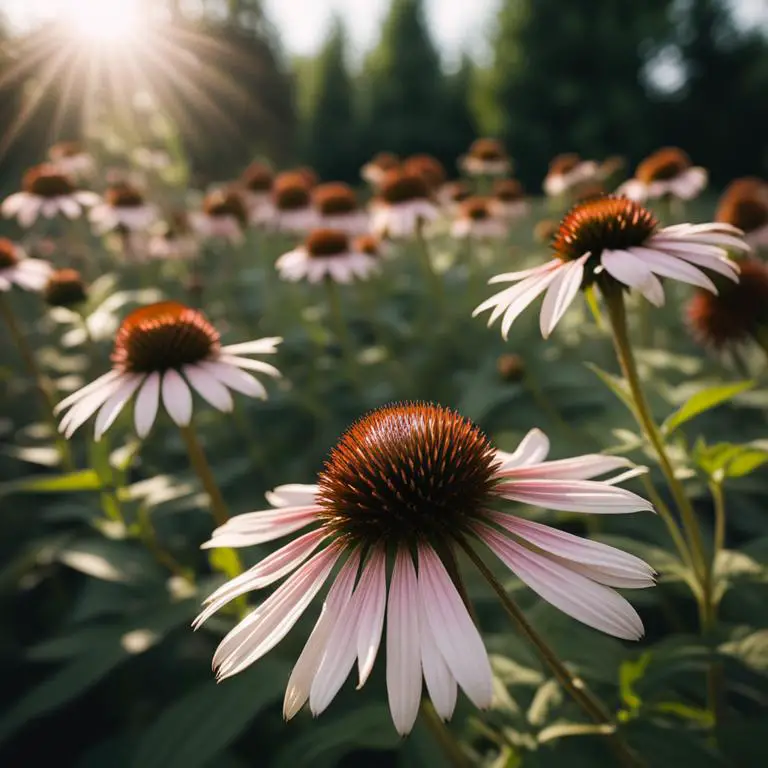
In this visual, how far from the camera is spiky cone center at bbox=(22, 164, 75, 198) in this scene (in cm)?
338

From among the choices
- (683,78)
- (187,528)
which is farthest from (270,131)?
(187,528)

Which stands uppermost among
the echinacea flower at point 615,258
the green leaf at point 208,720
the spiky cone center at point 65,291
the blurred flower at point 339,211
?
the blurred flower at point 339,211

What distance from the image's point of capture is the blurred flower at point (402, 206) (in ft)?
11.4

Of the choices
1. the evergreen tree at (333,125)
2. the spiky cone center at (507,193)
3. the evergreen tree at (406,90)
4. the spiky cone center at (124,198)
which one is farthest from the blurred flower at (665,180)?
the evergreen tree at (333,125)

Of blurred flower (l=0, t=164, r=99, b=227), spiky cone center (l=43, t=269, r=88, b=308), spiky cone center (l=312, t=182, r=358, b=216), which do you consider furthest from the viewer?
spiky cone center (l=312, t=182, r=358, b=216)

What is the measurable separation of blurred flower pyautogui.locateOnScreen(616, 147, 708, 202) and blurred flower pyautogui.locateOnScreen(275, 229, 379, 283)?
1414 mm

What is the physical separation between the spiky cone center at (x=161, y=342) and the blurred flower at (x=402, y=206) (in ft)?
6.36

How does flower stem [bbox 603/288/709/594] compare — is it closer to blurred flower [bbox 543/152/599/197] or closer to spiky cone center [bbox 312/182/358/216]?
spiky cone center [bbox 312/182/358/216]

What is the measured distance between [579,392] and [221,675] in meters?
2.29

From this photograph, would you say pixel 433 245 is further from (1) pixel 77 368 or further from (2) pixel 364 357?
(1) pixel 77 368

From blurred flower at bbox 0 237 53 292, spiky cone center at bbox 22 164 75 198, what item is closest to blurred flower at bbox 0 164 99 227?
spiky cone center at bbox 22 164 75 198

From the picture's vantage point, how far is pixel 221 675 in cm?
81

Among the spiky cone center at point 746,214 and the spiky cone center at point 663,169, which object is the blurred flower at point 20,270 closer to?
the spiky cone center at point 746,214

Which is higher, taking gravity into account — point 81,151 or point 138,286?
point 81,151
